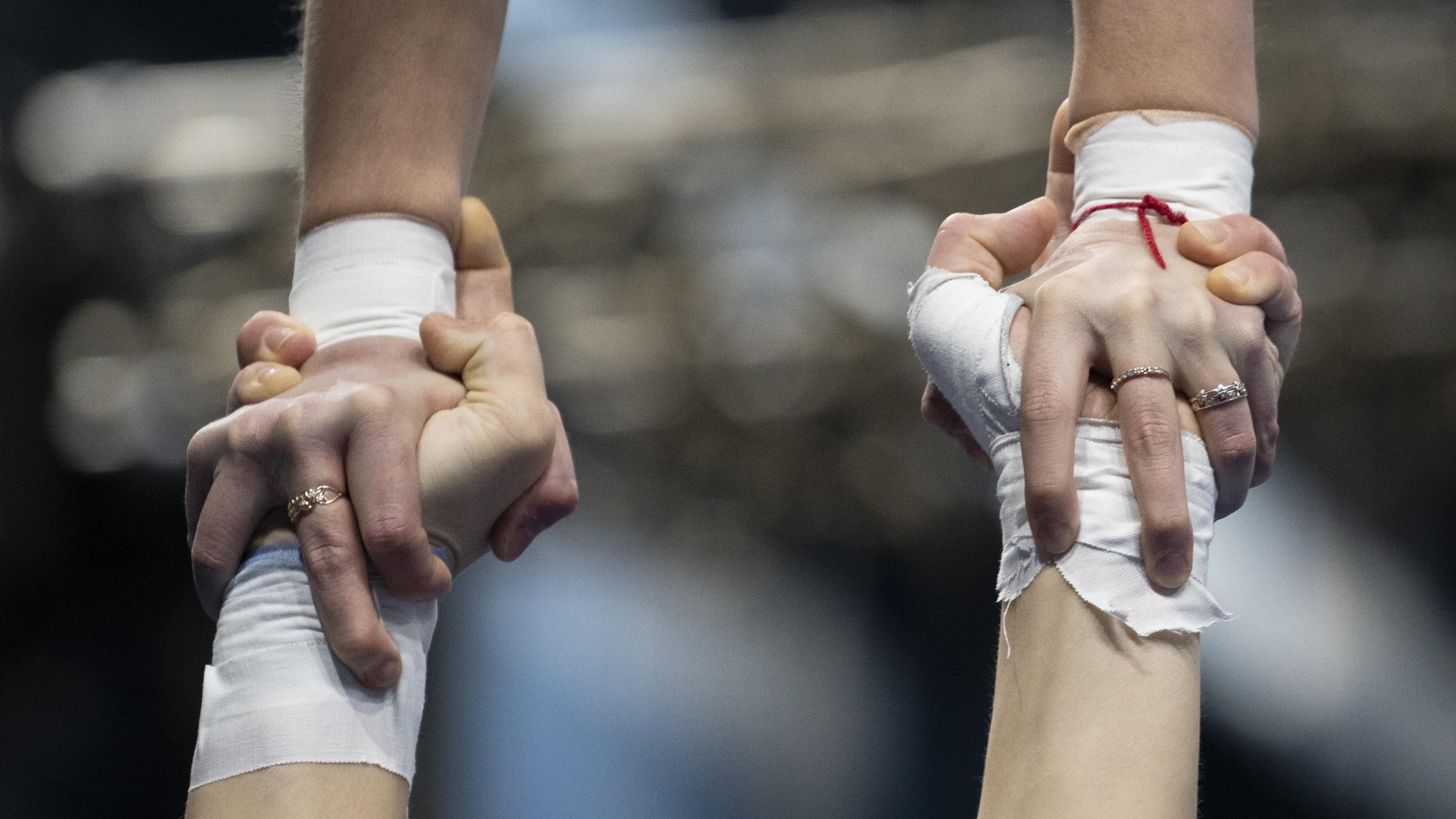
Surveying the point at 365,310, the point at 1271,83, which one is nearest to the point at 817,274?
the point at 1271,83

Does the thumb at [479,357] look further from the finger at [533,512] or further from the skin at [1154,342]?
the skin at [1154,342]

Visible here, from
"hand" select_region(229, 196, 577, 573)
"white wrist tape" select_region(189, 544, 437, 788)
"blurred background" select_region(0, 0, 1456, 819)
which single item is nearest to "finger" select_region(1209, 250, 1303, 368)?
"hand" select_region(229, 196, 577, 573)

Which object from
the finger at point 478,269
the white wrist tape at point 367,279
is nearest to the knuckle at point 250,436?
the white wrist tape at point 367,279

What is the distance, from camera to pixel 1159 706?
57 centimetres

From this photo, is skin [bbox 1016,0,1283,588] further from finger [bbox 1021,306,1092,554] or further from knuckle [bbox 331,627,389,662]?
knuckle [bbox 331,627,389,662]

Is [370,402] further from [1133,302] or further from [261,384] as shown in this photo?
[1133,302]

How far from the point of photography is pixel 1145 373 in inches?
23.4

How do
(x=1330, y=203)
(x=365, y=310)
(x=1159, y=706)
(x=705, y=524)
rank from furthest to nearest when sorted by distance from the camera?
(x=705, y=524)
(x=1330, y=203)
(x=365, y=310)
(x=1159, y=706)

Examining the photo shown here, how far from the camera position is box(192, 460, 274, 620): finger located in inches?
26.6

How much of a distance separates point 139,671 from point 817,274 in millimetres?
1471

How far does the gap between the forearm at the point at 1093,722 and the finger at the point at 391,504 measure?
33cm

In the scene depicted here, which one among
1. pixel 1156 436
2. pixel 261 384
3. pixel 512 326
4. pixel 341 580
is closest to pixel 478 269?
pixel 512 326

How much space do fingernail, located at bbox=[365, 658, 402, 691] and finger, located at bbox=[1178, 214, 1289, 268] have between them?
49 cm

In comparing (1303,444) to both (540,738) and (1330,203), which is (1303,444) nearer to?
(1330,203)
